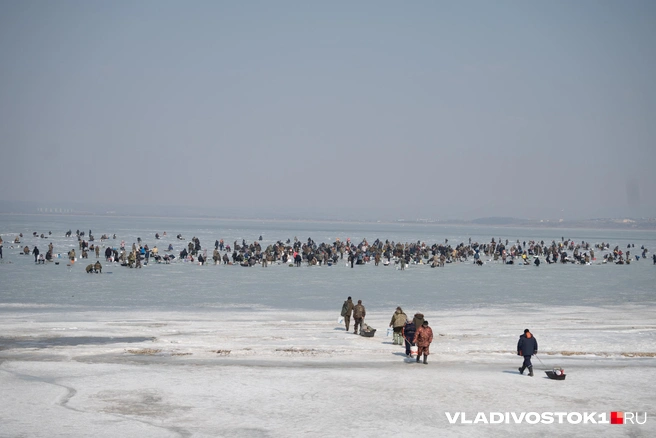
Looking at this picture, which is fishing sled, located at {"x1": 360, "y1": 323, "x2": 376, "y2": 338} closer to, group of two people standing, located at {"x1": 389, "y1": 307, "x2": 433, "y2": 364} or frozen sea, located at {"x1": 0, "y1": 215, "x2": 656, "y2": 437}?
frozen sea, located at {"x1": 0, "y1": 215, "x2": 656, "y2": 437}

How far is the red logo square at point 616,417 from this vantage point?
529 inches

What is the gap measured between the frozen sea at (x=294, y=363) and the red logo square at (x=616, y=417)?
36cm

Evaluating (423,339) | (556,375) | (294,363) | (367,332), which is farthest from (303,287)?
(556,375)

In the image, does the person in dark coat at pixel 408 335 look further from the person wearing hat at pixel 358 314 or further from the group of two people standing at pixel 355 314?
the person wearing hat at pixel 358 314

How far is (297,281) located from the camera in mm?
46344

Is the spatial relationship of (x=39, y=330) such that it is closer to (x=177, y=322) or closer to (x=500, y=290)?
(x=177, y=322)

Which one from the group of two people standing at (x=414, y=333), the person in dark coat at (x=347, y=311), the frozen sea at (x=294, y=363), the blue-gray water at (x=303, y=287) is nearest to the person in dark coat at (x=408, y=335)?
the group of two people standing at (x=414, y=333)

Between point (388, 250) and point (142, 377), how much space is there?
56080 millimetres

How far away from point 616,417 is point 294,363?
26.6ft

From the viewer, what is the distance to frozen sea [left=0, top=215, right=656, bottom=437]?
43.6 ft

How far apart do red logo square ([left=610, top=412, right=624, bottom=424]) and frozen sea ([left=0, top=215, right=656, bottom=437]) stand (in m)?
0.36

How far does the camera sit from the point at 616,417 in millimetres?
13672

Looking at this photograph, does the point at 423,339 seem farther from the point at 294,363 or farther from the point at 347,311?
the point at 347,311

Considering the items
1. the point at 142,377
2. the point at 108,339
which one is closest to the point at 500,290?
the point at 108,339
